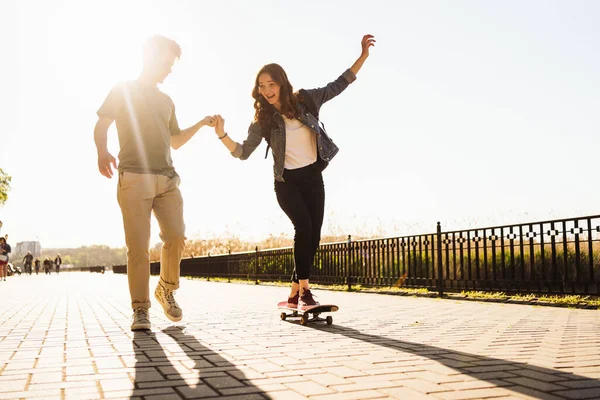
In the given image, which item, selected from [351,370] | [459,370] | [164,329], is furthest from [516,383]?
[164,329]

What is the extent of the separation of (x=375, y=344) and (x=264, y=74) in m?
2.68

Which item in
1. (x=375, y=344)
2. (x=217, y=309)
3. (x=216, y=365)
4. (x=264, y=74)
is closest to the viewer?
(x=216, y=365)

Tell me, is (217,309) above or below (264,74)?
below

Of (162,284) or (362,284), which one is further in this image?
(362,284)

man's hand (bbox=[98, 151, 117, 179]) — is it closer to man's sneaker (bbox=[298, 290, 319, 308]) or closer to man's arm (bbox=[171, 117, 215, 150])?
man's arm (bbox=[171, 117, 215, 150])

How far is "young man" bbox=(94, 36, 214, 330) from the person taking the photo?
459cm

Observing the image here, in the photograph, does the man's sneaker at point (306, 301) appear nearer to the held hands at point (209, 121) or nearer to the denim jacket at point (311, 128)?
the denim jacket at point (311, 128)

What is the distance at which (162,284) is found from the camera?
493 centimetres

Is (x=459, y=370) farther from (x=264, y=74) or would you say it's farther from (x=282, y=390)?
(x=264, y=74)

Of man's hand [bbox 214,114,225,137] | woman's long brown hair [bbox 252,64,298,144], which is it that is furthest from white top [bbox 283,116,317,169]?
man's hand [bbox 214,114,225,137]

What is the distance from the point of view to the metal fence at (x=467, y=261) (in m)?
7.89

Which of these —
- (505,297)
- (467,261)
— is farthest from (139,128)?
(467,261)

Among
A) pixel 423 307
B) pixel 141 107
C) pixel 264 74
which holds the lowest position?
pixel 423 307

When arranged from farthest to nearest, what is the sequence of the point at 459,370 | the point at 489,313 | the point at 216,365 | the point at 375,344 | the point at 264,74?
1. the point at 489,313
2. the point at 264,74
3. the point at 375,344
4. the point at 216,365
5. the point at 459,370
